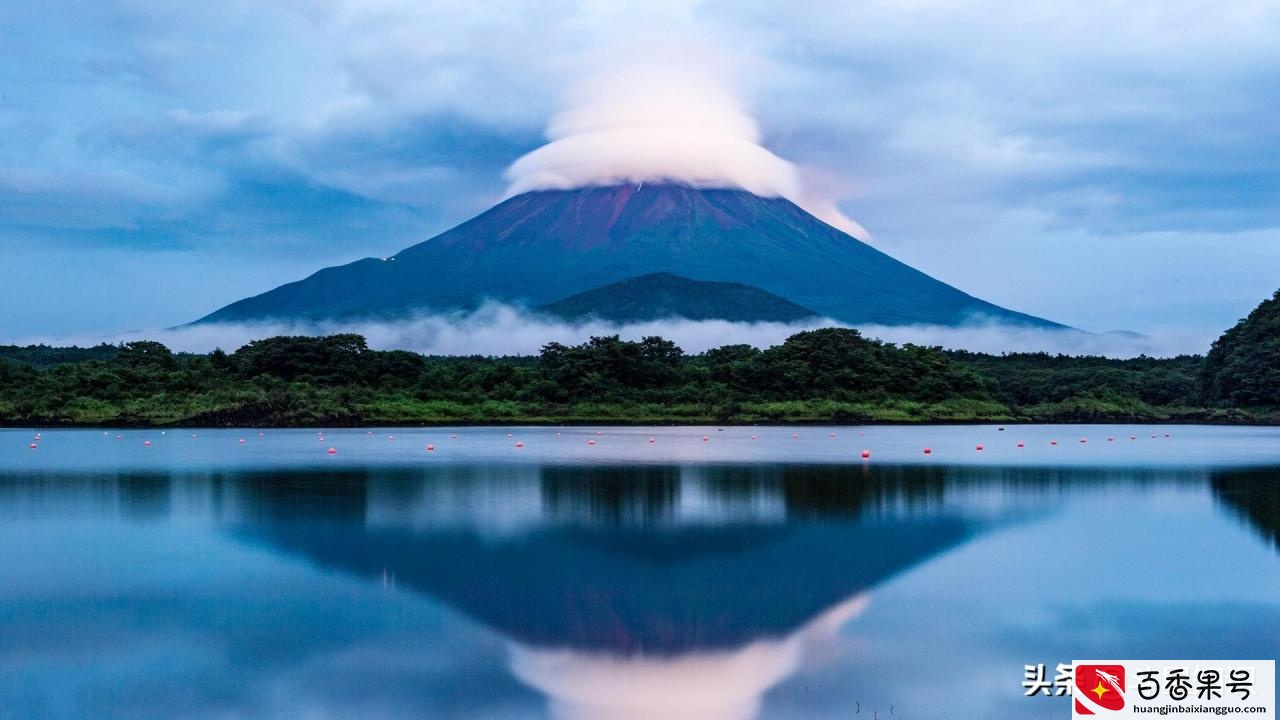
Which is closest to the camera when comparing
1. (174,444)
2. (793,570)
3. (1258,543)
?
(793,570)

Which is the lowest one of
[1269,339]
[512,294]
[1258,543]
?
[1258,543]

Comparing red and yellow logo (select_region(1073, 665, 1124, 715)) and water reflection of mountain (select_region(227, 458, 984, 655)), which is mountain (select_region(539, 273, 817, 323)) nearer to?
water reflection of mountain (select_region(227, 458, 984, 655))

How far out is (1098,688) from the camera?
7.24m

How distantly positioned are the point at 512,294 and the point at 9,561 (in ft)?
304

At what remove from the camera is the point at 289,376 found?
172 feet

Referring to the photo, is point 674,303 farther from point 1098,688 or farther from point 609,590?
point 1098,688

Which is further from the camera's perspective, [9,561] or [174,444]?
[174,444]

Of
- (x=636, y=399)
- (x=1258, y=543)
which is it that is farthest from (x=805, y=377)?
(x=1258, y=543)

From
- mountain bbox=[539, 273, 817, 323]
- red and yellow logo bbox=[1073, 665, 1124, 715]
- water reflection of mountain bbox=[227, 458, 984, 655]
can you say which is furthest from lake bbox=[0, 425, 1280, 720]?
mountain bbox=[539, 273, 817, 323]

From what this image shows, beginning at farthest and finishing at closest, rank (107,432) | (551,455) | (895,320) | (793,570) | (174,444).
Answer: (895,320), (107,432), (174,444), (551,455), (793,570)

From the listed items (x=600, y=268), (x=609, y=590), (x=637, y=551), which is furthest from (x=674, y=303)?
(x=609, y=590)

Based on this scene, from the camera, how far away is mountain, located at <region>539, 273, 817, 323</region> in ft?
324

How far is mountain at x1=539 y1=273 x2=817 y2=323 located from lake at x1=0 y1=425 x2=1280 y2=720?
76.1 metres

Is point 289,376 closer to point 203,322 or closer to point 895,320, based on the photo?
point 895,320
